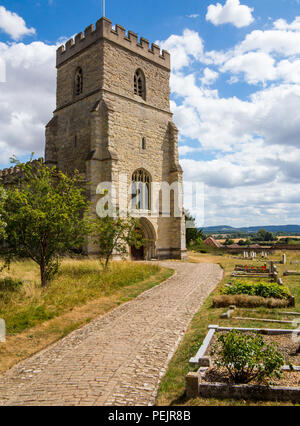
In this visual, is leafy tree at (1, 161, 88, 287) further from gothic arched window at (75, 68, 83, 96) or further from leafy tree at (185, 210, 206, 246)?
leafy tree at (185, 210, 206, 246)

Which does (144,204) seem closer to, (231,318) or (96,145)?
(96,145)

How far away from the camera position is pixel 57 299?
373 inches

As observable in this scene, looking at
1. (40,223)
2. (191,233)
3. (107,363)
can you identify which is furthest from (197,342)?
(191,233)

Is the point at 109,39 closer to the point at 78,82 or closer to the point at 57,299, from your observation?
the point at 78,82

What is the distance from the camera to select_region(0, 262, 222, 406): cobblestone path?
462 cm

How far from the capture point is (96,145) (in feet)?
66.4

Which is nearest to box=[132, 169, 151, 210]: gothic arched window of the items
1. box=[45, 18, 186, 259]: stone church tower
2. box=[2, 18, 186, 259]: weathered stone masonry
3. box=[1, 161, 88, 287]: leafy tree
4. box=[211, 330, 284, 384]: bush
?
box=[45, 18, 186, 259]: stone church tower

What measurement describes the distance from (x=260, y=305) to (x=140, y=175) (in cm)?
1528

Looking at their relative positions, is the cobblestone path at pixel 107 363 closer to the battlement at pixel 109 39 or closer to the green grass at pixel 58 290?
the green grass at pixel 58 290

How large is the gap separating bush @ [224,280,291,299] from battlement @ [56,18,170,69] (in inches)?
722

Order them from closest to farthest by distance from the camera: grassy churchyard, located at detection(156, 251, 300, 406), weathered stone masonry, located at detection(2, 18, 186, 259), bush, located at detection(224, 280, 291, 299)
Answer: grassy churchyard, located at detection(156, 251, 300, 406) → bush, located at detection(224, 280, 291, 299) → weathered stone masonry, located at detection(2, 18, 186, 259)

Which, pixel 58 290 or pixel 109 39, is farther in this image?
pixel 109 39

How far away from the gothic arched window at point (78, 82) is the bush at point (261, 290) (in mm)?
18232

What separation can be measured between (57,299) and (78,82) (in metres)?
18.5
